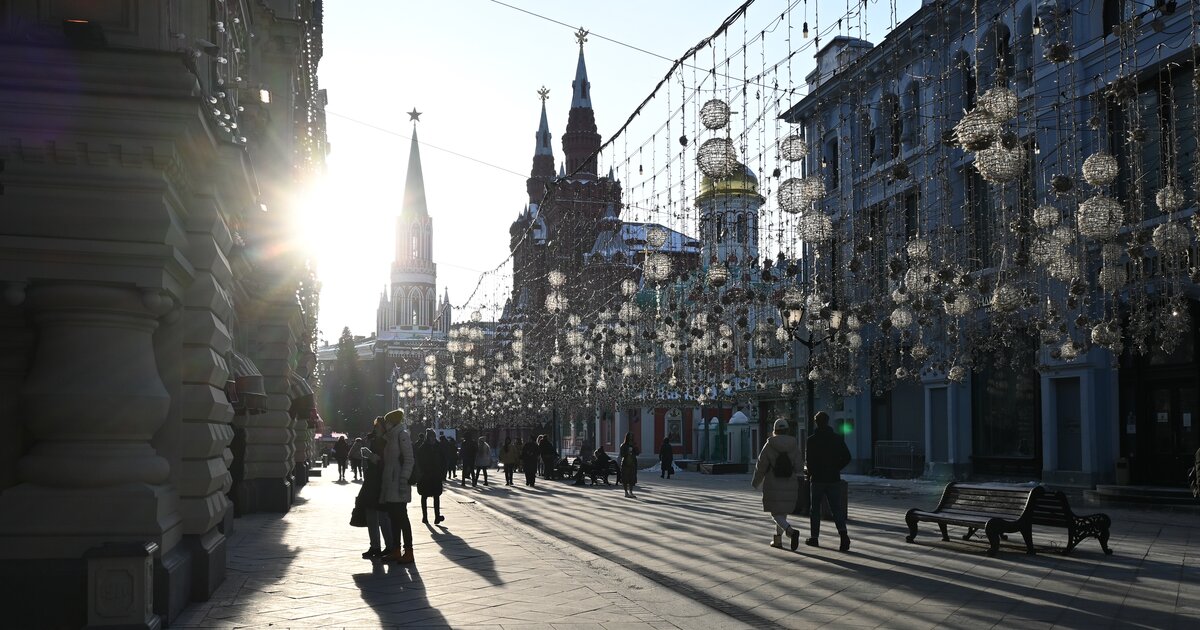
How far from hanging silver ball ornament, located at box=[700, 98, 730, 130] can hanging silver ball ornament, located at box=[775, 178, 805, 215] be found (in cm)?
249

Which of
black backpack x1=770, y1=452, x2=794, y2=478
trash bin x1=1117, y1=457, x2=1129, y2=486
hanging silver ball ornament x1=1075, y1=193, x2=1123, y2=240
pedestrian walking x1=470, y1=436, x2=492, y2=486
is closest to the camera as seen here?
black backpack x1=770, y1=452, x2=794, y2=478

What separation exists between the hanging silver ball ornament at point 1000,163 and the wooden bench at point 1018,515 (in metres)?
3.95

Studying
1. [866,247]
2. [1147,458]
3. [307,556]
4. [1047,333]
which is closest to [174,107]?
[307,556]

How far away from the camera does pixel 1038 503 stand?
15.0m

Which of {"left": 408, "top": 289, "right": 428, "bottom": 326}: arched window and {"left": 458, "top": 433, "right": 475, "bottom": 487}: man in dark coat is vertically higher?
{"left": 408, "top": 289, "right": 428, "bottom": 326}: arched window

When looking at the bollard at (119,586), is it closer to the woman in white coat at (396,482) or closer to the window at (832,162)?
the woman in white coat at (396,482)

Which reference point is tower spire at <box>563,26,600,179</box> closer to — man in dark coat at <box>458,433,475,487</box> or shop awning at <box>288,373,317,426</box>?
man in dark coat at <box>458,433,475,487</box>

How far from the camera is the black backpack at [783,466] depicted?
15664 mm

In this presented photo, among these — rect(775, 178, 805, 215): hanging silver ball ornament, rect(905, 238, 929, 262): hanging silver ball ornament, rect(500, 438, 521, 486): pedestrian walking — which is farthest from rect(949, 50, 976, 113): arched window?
rect(500, 438, 521, 486): pedestrian walking

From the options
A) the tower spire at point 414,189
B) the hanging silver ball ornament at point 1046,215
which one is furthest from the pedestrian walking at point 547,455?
the tower spire at point 414,189

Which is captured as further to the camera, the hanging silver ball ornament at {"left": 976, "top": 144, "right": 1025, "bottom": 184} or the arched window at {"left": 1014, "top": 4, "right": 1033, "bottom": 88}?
the arched window at {"left": 1014, "top": 4, "right": 1033, "bottom": 88}

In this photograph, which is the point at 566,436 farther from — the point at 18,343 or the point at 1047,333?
the point at 18,343

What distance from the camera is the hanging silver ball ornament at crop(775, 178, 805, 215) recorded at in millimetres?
18172

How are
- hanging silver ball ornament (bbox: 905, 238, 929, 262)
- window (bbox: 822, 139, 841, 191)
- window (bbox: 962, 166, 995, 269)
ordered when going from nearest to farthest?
1. hanging silver ball ornament (bbox: 905, 238, 929, 262)
2. window (bbox: 962, 166, 995, 269)
3. window (bbox: 822, 139, 841, 191)
